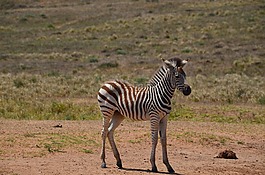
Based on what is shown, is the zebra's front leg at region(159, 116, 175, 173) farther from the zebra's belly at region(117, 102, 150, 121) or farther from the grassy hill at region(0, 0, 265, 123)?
the grassy hill at region(0, 0, 265, 123)

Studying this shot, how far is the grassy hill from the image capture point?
25734 mm

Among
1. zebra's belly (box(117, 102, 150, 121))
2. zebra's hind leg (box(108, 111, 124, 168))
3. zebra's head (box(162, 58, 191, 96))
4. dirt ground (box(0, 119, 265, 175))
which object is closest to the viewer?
zebra's head (box(162, 58, 191, 96))

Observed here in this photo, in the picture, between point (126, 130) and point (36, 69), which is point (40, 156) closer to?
point (126, 130)

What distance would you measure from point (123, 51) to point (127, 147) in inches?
1313

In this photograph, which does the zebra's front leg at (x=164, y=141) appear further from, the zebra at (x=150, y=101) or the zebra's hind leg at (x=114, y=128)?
the zebra's hind leg at (x=114, y=128)

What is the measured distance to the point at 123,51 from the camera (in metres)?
48.9

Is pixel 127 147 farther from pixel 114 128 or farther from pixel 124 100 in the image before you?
pixel 124 100

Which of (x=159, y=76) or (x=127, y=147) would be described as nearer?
(x=159, y=76)

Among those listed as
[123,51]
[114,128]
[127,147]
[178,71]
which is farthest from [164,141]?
[123,51]

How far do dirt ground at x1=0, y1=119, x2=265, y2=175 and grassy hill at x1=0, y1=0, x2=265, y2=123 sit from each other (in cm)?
268

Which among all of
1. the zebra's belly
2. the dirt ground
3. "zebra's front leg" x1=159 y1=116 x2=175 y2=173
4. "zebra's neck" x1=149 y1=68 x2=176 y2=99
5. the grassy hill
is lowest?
the grassy hill

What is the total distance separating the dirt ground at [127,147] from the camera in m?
13.0

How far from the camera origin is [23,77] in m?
35.8

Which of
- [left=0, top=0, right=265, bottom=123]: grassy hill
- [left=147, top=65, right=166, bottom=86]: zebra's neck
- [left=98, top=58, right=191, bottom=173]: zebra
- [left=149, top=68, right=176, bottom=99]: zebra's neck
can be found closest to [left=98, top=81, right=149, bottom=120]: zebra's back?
[left=98, top=58, right=191, bottom=173]: zebra
